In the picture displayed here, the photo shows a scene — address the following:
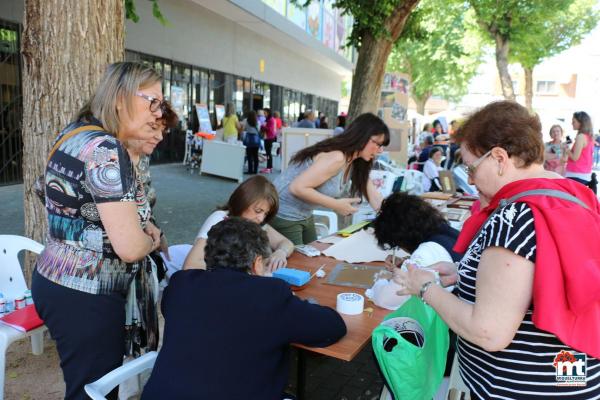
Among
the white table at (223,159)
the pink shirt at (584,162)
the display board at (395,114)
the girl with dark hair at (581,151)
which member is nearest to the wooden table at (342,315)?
the girl with dark hair at (581,151)

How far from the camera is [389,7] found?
694 centimetres

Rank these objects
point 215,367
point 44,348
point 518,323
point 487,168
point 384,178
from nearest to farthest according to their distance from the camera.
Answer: point 518,323, point 487,168, point 215,367, point 44,348, point 384,178

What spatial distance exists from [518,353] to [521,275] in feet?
0.86

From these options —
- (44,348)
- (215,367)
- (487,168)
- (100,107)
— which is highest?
(100,107)

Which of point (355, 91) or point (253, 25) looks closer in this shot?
point (355, 91)

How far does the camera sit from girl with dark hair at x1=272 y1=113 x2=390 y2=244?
10.5 feet

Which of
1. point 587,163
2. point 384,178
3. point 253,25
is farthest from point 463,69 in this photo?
point 384,178

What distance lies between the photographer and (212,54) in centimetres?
1314

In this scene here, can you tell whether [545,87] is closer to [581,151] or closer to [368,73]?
[581,151]

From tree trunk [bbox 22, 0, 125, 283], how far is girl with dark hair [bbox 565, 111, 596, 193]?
6.47 metres

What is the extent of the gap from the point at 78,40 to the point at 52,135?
1.94 feet

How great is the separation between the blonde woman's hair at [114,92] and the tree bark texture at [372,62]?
19.8 ft

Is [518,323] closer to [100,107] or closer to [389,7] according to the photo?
[100,107]

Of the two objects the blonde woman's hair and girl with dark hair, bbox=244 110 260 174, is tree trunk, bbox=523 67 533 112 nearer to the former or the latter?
girl with dark hair, bbox=244 110 260 174
